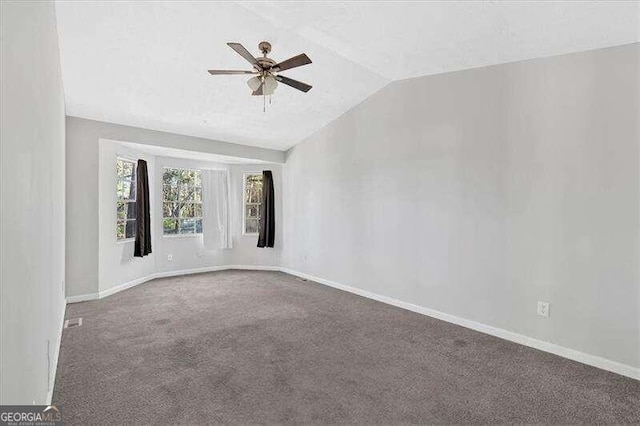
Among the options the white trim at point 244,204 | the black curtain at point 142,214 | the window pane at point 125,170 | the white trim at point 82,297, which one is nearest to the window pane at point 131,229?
the black curtain at point 142,214

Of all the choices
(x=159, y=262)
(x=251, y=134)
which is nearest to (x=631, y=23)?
(x=251, y=134)

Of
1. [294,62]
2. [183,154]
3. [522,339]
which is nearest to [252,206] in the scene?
[183,154]

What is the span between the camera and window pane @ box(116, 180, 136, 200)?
17.0 ft

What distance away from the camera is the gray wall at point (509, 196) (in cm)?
271

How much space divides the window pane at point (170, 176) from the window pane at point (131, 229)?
1084 mm

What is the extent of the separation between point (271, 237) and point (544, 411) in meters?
5.18

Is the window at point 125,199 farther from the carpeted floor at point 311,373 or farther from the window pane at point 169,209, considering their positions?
the carpeted floor at point 311,373

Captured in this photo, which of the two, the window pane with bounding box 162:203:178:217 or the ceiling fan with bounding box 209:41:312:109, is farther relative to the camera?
the window pane with bounding box 162:203:178:217

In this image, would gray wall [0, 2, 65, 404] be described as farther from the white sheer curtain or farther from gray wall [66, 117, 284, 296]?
the white sheer curtain

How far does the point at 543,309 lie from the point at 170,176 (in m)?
6.00

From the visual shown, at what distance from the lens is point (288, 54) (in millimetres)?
3498

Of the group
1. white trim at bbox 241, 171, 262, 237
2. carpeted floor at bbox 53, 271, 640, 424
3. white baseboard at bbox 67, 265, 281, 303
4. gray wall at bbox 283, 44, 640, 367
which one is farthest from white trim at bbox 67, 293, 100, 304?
gray wall at bbox 283, 44, 640, 367

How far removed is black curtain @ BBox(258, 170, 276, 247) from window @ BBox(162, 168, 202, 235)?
4.00 ft

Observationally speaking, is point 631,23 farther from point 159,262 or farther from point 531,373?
point 159,262
